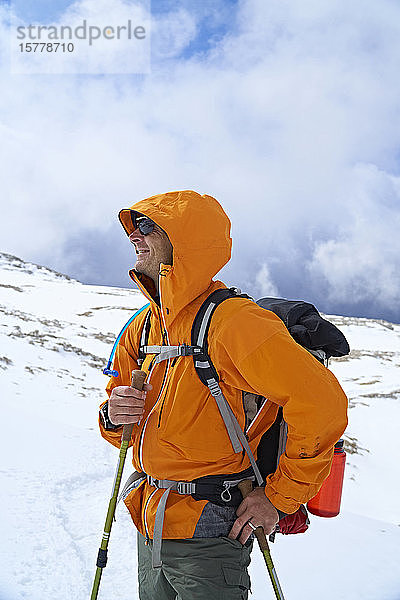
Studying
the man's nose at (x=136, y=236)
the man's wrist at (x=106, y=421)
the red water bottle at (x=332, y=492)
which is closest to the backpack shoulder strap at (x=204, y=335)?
the man's nose at (x=136, y=236)

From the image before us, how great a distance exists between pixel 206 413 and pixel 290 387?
1.42 feet

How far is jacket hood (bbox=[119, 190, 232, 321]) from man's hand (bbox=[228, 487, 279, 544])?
933 mm

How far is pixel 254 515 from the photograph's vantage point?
2.34 meters

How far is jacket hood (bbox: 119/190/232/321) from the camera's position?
8.22 feet

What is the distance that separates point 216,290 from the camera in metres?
2.56

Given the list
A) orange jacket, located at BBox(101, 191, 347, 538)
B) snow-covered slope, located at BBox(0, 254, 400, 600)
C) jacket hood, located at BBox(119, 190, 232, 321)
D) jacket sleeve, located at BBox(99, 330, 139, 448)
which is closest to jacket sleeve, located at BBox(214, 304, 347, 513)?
orange jacket, located at BBox(101, 191, 347, 538)

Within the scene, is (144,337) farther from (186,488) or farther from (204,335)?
(186,488)

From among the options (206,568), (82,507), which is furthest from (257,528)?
(82,507)

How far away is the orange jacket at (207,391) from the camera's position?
2188 mm

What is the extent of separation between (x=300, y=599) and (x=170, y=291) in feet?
10.1

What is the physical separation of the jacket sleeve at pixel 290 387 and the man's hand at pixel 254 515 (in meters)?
0.08

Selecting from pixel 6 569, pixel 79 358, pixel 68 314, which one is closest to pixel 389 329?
pixel 68 314

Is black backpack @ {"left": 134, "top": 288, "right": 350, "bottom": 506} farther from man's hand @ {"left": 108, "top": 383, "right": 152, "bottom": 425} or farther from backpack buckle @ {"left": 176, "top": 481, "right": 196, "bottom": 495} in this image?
man's hand @ {"left": 108, "top": 383, "right": 152, "bottom": 425}

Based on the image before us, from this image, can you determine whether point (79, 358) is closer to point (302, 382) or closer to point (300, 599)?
point (300, 599)
